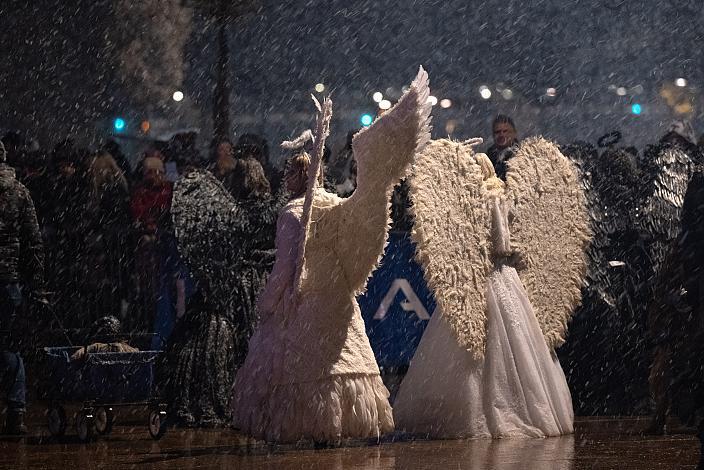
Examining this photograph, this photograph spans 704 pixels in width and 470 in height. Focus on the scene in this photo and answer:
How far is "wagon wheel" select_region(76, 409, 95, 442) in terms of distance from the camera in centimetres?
908

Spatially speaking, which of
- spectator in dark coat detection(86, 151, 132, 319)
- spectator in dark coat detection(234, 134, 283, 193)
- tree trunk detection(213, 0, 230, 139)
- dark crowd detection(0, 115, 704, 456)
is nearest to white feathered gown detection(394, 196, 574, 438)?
dark crowd detection(0, 115, 704, 456)

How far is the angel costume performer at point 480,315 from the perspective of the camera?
915 cm

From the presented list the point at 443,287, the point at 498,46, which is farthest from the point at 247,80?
the point at 443,287

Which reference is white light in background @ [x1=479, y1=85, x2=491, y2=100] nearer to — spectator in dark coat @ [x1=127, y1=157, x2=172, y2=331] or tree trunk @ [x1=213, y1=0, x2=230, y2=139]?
tree trunk @ [x1=213, y1=0, x2=230, y2=139]

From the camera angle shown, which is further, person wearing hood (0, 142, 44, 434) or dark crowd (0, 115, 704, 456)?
dark crowd (0, 115, 704, 456)

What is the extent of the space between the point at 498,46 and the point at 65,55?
418 centimetres

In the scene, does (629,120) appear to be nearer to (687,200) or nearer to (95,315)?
(95,315)

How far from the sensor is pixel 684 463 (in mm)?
7305

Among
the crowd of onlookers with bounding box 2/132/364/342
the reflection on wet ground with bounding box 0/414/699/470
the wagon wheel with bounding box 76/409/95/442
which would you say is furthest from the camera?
the crowd of onlookers with bounding box 2/132/364/342

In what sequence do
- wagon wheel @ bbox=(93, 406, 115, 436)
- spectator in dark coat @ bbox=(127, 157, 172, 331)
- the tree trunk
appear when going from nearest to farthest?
wagon wheel @ bbox=(93, 406, 115, 436)
spectator in dark coat @ bbox=(127, 157, 172, 331)
the tree trunk

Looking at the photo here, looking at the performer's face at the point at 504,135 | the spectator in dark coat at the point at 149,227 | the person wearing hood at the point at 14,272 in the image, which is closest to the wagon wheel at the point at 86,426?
the person wearing hood at the point at 14,272

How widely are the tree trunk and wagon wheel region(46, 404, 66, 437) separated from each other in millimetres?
A: 4704

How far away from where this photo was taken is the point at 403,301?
11477mm

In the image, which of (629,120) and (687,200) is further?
(629,120)
